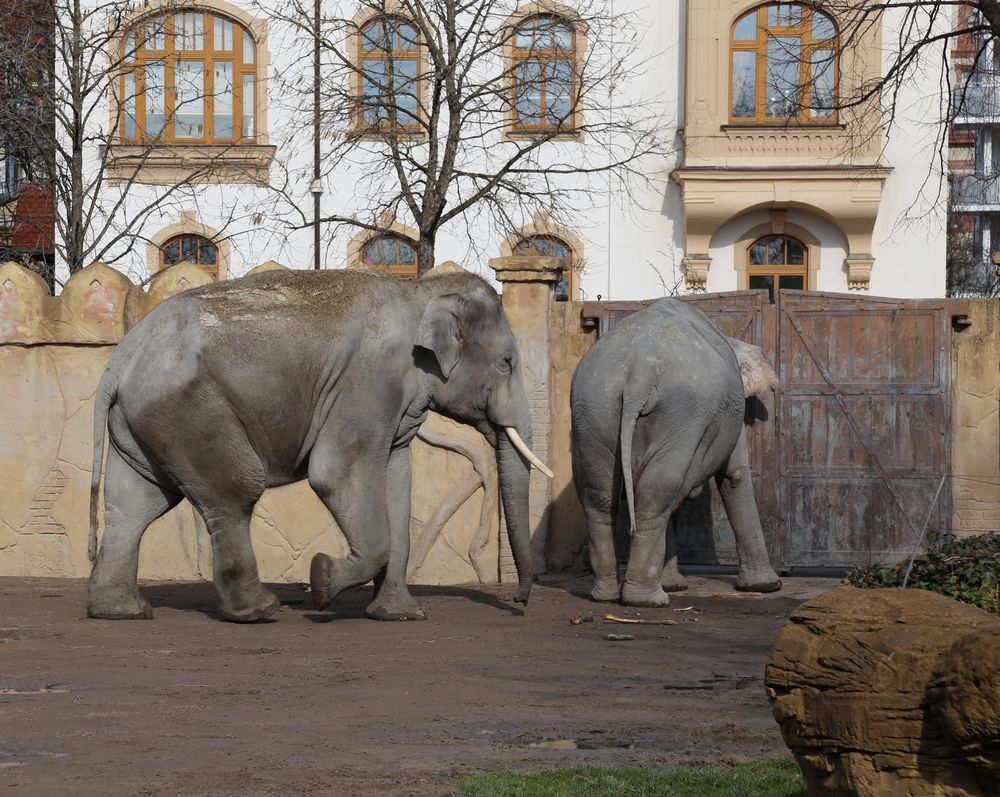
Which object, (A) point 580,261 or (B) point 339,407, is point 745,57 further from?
(B) point 339,407

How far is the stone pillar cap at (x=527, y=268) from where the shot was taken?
12672 mm

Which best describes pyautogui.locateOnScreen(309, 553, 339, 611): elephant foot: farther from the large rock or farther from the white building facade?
the white building facade

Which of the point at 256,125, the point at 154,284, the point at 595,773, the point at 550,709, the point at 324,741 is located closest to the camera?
the point at 595,773

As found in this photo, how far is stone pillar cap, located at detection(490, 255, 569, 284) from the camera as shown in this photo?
12.7 metres

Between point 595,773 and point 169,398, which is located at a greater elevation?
point 169,398

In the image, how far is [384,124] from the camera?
2777 cm

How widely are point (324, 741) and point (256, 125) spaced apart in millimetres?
24979

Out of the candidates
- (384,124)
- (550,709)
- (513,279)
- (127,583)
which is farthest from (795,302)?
(384,124)

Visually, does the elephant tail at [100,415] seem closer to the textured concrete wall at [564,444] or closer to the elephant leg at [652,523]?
the elephant leg at [652,523]

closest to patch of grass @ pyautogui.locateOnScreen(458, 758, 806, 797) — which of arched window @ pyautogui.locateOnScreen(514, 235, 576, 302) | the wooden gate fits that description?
the wooden gate

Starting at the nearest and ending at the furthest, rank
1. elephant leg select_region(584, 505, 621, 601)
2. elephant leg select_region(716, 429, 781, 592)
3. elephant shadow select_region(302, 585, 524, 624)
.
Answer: elephant shadow select_region(302, 585, 524, 624)
elephant leg select_region(584, 505, 621, 601)
elephant leg select_region(716, 429, 781, 592)

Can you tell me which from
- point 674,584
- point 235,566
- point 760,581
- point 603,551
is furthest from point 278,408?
point 760,581

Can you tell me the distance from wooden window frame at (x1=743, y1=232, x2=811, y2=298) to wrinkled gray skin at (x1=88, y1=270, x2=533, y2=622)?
20886 mm

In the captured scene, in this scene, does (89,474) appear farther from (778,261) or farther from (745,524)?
(778,261)
